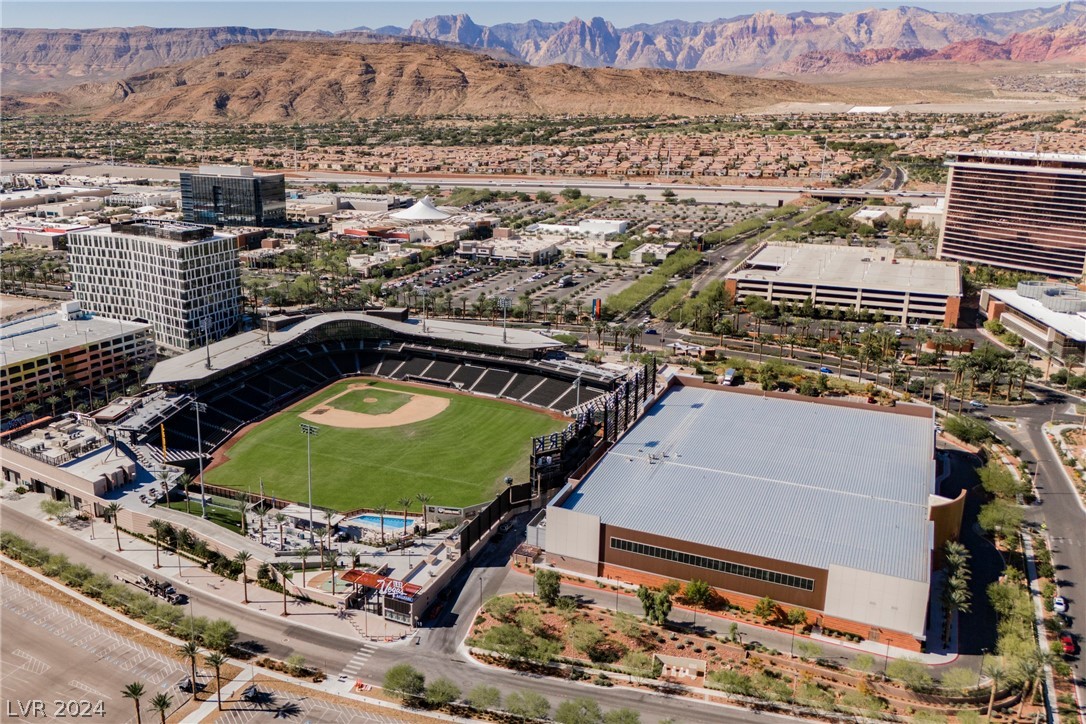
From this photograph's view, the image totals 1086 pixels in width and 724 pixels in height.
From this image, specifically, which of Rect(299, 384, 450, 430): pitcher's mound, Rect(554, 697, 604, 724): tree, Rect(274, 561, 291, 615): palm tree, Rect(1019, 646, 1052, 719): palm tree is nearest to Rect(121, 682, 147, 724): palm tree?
Rect(274, 561, 291, 615): palm tree

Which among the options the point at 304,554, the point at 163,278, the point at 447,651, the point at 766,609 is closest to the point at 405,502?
the point at 304,554

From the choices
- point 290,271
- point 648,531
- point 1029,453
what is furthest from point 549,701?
point 290,271

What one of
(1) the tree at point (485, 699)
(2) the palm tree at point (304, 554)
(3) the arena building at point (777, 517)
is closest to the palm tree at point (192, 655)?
(2) the palm tree at point (304, 554)

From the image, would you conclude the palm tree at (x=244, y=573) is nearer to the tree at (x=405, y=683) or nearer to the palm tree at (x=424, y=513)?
the palm tree at (x=424, y=513)

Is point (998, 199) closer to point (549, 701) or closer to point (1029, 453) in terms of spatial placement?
point (1029, 453)

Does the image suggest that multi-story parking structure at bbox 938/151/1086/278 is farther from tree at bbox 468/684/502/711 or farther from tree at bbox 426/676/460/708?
tree at bbox 426/676/460/708

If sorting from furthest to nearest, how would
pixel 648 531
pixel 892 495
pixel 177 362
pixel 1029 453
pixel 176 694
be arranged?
1. pixel 177 362
2. pixel 1029 453
3. pixel 892 495
4. pixel 648 531
5. pixel 176 694

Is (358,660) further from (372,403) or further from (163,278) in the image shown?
(163,278)
